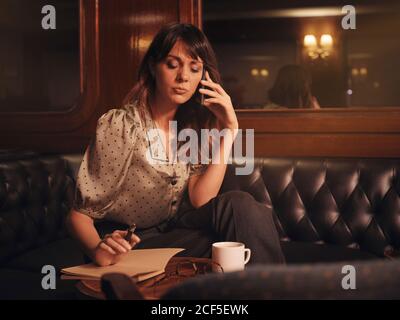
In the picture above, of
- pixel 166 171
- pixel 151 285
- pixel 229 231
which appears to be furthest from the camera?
pixel 166 171

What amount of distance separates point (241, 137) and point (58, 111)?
1.16 meters

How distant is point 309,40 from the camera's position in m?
2.90

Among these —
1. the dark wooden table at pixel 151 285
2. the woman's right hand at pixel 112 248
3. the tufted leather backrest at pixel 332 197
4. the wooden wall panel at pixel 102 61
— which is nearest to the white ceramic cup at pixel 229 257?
the dark wooden table at pixel 151 285

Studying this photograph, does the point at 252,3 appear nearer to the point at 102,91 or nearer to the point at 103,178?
the point at 102,91

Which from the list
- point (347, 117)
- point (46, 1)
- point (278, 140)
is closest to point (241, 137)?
point (278, 140)

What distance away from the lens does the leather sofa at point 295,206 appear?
7.79ft

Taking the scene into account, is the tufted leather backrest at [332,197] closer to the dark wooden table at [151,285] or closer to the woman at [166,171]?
the woman at [166,171]

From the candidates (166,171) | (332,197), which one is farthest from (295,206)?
(166,171)

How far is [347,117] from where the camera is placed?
275 centimetres

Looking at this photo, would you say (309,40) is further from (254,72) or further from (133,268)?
(133,268)

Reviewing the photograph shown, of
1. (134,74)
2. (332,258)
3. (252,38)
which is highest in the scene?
(252,38)

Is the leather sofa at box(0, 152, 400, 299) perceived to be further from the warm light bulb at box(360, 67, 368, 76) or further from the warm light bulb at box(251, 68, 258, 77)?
the warm light bulb at box(251, 68, 258, 77)

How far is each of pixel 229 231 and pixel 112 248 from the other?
37 cm

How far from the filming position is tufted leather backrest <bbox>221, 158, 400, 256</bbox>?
96.6 inches
